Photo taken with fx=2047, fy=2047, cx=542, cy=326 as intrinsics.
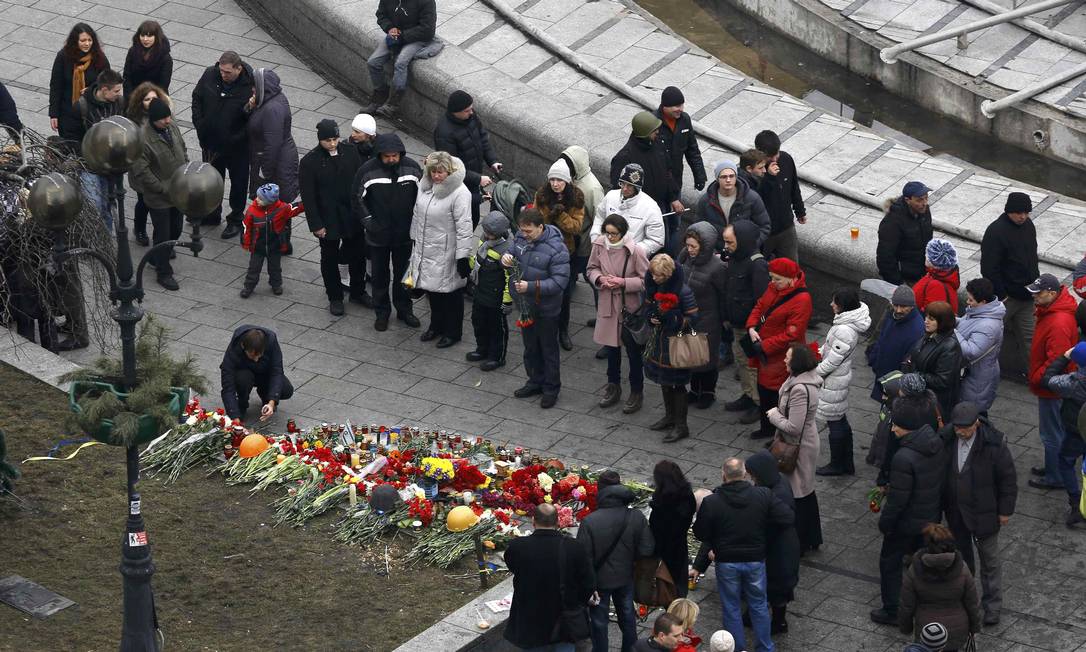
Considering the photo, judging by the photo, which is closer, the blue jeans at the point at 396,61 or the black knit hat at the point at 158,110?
the black knit hat at the point at 158,110

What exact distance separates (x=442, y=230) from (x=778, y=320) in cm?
301

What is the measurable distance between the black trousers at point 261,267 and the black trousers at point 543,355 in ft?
8.44

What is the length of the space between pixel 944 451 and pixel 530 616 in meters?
2.87

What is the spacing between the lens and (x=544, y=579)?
11859mm

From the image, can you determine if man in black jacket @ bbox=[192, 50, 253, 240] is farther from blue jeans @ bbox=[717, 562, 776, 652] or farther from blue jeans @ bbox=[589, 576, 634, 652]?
blue jeans @ bbox=[717, 562, 776, 652]

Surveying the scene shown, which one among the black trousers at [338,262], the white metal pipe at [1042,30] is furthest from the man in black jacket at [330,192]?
the white metal pipe at [1042,30]

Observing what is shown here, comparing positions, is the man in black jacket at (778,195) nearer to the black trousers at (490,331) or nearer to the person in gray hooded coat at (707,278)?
the person in gray hooded coat at (707,278)

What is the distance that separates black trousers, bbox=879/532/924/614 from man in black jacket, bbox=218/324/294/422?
4841mm

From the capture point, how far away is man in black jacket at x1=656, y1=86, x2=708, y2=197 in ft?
54.6

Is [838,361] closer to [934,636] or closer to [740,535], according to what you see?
[740,535]

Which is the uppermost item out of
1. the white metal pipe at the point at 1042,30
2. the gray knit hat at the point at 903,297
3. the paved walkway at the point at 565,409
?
the gray knit hat at the point at 903,297

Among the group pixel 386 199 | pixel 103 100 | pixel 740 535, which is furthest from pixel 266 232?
pixel 740 535

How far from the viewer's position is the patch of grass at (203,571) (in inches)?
503

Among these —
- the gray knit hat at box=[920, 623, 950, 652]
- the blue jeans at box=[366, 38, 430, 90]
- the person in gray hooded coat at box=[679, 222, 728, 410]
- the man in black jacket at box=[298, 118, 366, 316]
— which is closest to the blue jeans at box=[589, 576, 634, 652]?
the gray knit hat at box=[920, 623, 950, 652]
